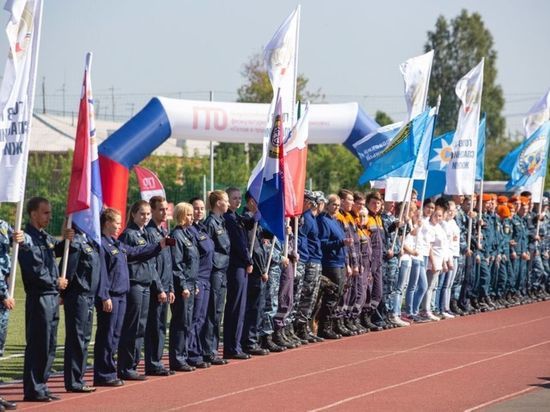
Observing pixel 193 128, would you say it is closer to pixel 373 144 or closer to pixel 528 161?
pixel 373 144

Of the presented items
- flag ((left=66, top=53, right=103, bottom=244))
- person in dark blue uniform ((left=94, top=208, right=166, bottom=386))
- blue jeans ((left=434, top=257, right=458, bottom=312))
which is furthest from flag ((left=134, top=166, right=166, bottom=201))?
flag ((left=66, top=53, right=103, bottom=244))

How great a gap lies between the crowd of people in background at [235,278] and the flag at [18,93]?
1.77 feet

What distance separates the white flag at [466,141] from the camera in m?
21.4

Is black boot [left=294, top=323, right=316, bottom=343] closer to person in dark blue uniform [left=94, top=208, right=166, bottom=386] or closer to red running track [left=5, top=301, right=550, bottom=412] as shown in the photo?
red running track [left=5, top=301, right=550, bottom=412]

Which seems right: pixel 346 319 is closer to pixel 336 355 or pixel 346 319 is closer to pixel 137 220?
pixel 336 355

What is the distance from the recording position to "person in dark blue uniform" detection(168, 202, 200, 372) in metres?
14.1

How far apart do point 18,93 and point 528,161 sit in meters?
14.4

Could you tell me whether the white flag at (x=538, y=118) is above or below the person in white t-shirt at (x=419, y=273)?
above

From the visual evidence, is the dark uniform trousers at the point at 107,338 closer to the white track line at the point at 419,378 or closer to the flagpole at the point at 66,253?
the flagpole at the point at 66,253

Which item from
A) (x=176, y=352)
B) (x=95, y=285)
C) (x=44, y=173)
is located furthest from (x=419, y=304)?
(x=44, y=173)

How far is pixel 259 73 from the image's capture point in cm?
6488

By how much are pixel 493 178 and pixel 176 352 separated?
55795mm

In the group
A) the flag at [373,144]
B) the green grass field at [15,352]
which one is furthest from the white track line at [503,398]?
the flag at [373,144]

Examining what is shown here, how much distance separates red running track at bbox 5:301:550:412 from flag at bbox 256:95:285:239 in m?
1.55
